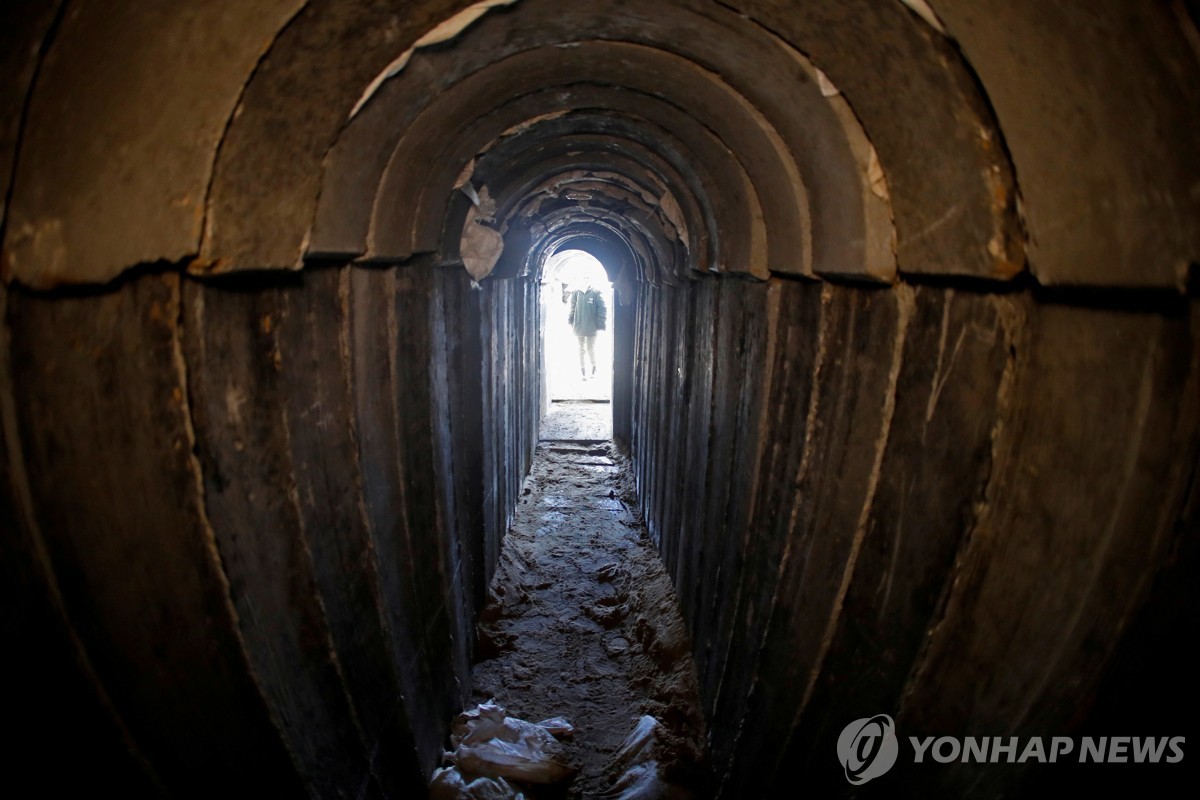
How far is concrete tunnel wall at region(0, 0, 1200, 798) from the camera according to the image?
1149mm

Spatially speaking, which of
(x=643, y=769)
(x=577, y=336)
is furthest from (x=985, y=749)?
(x=577, y=336)

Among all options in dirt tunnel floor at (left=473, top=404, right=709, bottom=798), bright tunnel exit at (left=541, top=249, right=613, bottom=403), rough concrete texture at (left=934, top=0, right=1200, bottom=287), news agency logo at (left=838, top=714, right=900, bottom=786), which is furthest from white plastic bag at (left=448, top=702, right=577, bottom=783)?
bright tunnel exit at (left=541, top=249, right=613, bottom=403)

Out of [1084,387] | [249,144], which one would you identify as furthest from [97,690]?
[1084,387]

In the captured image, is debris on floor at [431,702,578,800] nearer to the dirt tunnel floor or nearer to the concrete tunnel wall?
the dirt tunnel floor

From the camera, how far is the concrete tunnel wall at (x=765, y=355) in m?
1.15

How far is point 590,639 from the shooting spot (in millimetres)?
4996

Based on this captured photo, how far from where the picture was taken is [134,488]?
144 cm

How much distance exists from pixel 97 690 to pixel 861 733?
2143 millimetres

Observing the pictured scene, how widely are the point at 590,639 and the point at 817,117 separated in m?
4.36

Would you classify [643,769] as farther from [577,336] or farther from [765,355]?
[577,336]

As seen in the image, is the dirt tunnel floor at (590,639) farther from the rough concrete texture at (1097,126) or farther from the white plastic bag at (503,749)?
the rough concrete texture at (1097,126)

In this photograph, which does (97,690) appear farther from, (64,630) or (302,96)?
(302,96)

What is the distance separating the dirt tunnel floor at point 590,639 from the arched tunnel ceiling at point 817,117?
3.31 m

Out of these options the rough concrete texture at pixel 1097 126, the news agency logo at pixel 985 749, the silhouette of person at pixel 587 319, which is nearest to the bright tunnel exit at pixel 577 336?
the silhouette of person at pixel 587 319
